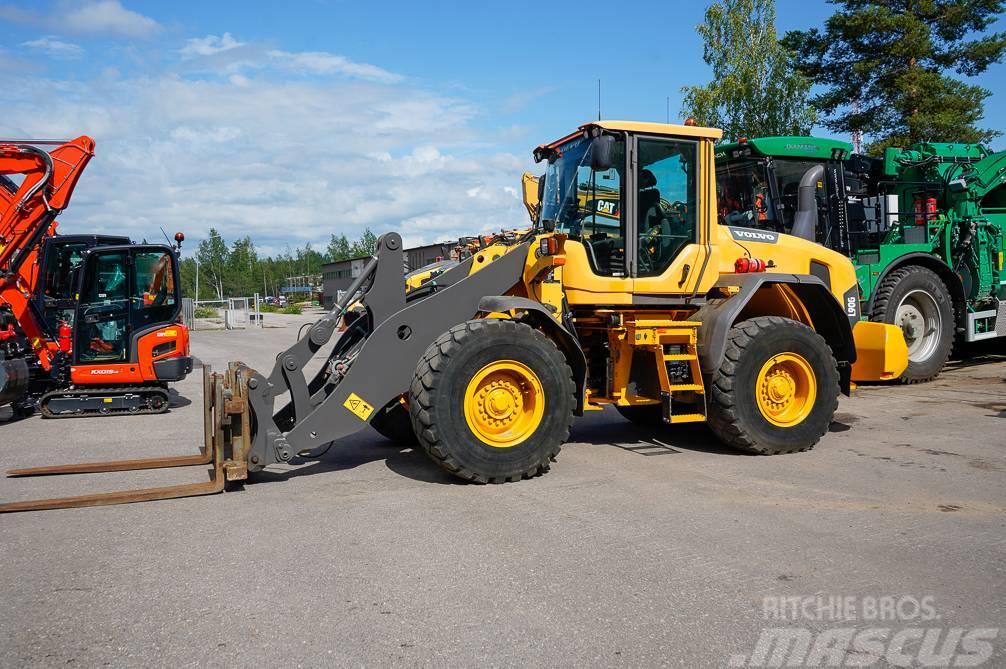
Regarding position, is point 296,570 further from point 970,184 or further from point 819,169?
point 970,184

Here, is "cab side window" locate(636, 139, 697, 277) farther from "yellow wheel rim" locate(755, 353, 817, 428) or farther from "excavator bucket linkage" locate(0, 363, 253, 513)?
"excavator bucket linkage" locate(0, 363, 253, 513)

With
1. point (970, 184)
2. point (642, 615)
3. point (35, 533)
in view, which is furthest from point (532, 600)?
point (970, 184)

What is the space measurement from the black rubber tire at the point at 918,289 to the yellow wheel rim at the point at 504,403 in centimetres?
760

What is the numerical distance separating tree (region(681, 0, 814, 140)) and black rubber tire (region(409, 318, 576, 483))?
64.0 ft

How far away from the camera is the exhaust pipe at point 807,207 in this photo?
11184mm

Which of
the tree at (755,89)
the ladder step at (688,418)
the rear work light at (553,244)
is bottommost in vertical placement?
the ladder step at (688,418)

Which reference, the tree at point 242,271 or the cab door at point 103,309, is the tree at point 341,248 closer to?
the tree at point 242,271

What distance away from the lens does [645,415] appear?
9.09 m

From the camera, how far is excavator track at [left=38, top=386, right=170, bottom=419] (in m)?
11.0

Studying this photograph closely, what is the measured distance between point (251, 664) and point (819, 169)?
10903 millimetres

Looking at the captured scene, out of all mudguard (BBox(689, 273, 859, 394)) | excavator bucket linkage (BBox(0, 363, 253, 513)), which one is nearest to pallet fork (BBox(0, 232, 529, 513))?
excavator bucket linkage (BBox(0, 363, 253, 513))

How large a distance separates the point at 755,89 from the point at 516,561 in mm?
22353

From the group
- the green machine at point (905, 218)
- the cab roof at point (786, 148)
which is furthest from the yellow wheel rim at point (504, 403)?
the cab roof at point (786, 148)

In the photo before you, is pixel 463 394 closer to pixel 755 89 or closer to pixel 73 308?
pixel 73 308
